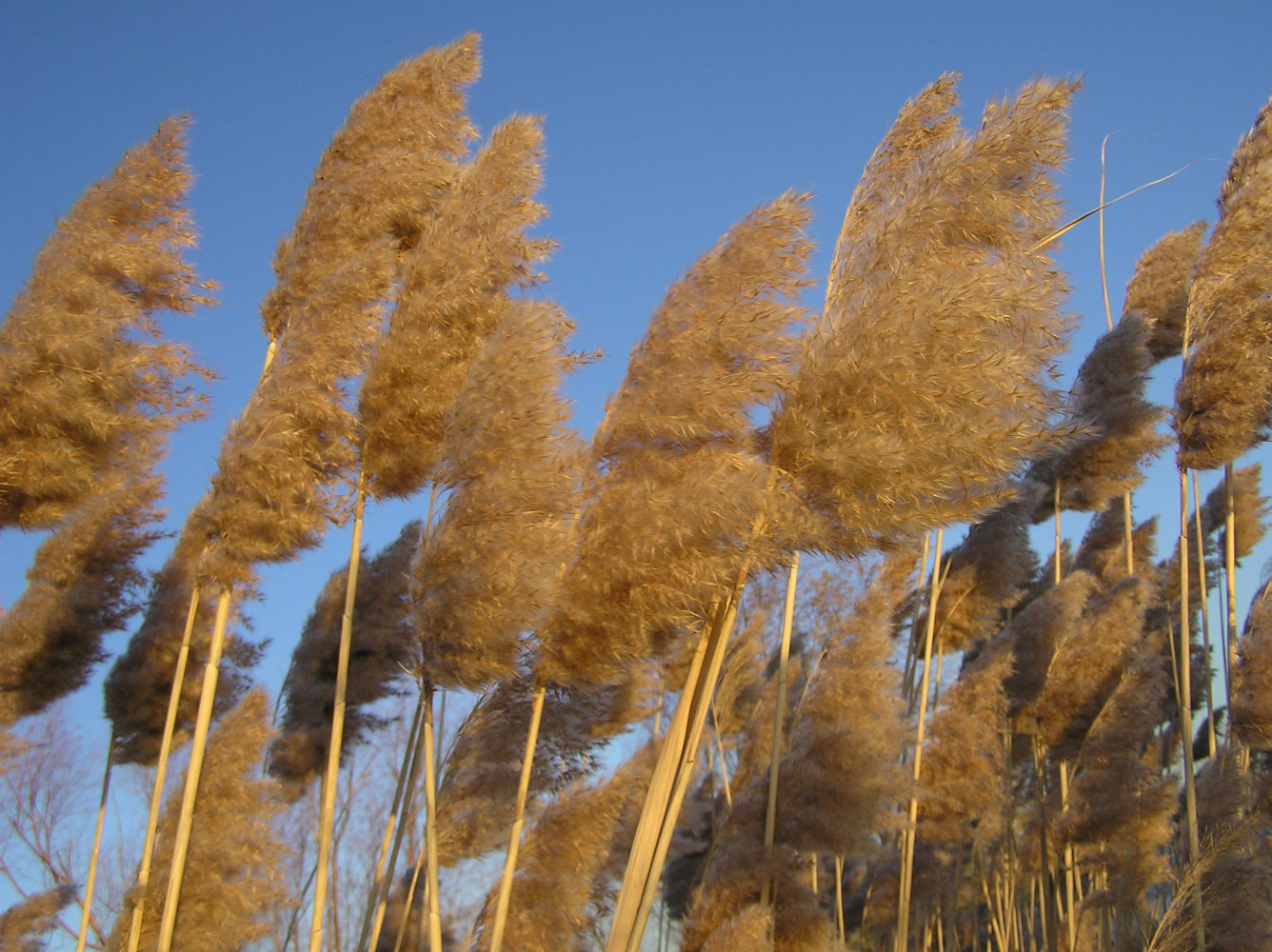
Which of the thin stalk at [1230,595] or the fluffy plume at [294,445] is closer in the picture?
the fluffy plume at [294,445]

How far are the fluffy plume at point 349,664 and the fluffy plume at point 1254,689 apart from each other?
382 cm

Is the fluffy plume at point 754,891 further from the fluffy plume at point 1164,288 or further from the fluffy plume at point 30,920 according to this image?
the fluffy plume at point 1164,288

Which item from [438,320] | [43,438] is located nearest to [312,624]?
[43,438]

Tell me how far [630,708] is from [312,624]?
1.88 meters

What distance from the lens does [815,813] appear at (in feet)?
13.1

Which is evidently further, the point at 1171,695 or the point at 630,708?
the point at 1171,695

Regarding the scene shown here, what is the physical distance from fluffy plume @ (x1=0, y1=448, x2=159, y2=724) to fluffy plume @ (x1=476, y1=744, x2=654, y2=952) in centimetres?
256

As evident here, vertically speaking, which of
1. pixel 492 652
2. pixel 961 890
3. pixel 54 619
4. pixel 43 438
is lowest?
pixel 961 890

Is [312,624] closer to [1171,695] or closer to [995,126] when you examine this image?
[995,126]

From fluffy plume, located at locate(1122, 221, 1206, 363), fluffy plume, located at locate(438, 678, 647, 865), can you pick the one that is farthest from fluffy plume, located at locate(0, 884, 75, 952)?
fluffy plume, located at locate(1122, 221, 1206, 363)

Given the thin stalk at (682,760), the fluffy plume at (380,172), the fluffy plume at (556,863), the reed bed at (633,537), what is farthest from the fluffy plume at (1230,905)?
the fluffy plume at (380,172)

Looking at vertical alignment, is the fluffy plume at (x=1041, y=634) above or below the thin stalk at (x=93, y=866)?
above

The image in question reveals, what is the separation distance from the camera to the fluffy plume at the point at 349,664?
4.95 m

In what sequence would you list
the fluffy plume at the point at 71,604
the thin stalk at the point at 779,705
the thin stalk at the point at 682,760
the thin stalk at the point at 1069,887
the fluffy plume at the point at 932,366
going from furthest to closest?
the thin stalk at the point at 1069,887
the fluffy plume at the point at 71,604
the thin stalk at the point at 779,705
the fluffy plume at the point at 932,366
the thin stalk at the point at 682,760
